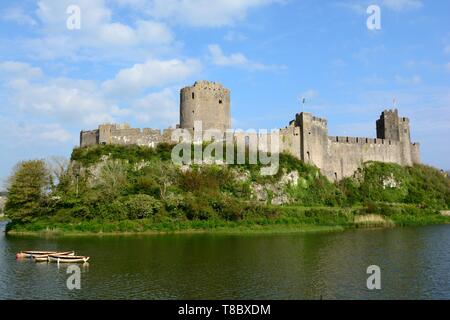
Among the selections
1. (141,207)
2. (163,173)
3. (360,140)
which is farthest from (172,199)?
(360,140)

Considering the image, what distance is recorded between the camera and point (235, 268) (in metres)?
19.6

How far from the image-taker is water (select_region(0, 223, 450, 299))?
51.7ft

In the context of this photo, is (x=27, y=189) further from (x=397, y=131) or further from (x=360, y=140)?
(x=397, y=131)

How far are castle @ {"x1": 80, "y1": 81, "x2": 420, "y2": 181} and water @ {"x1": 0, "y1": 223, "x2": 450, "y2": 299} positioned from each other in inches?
604

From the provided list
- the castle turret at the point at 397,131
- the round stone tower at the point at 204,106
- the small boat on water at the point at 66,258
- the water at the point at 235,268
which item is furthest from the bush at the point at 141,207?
the castle turret at the point at 397,131

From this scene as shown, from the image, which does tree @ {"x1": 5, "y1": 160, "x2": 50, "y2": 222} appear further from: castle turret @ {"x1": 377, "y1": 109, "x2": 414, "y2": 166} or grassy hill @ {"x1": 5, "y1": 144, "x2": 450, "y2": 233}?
castle turret @ {"x1": 377, "y1": 109, "x2": 414, "y2": 166}

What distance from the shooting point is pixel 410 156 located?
2259 inches

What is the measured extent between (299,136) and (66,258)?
30060 millimetres

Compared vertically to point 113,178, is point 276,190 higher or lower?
lower

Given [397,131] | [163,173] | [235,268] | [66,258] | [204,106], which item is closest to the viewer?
[235,268]

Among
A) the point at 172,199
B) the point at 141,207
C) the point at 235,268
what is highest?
the point at 172,199

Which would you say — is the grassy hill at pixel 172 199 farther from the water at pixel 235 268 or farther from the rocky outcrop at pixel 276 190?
the water at pixel 235 268

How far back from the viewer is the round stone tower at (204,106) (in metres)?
43.5
